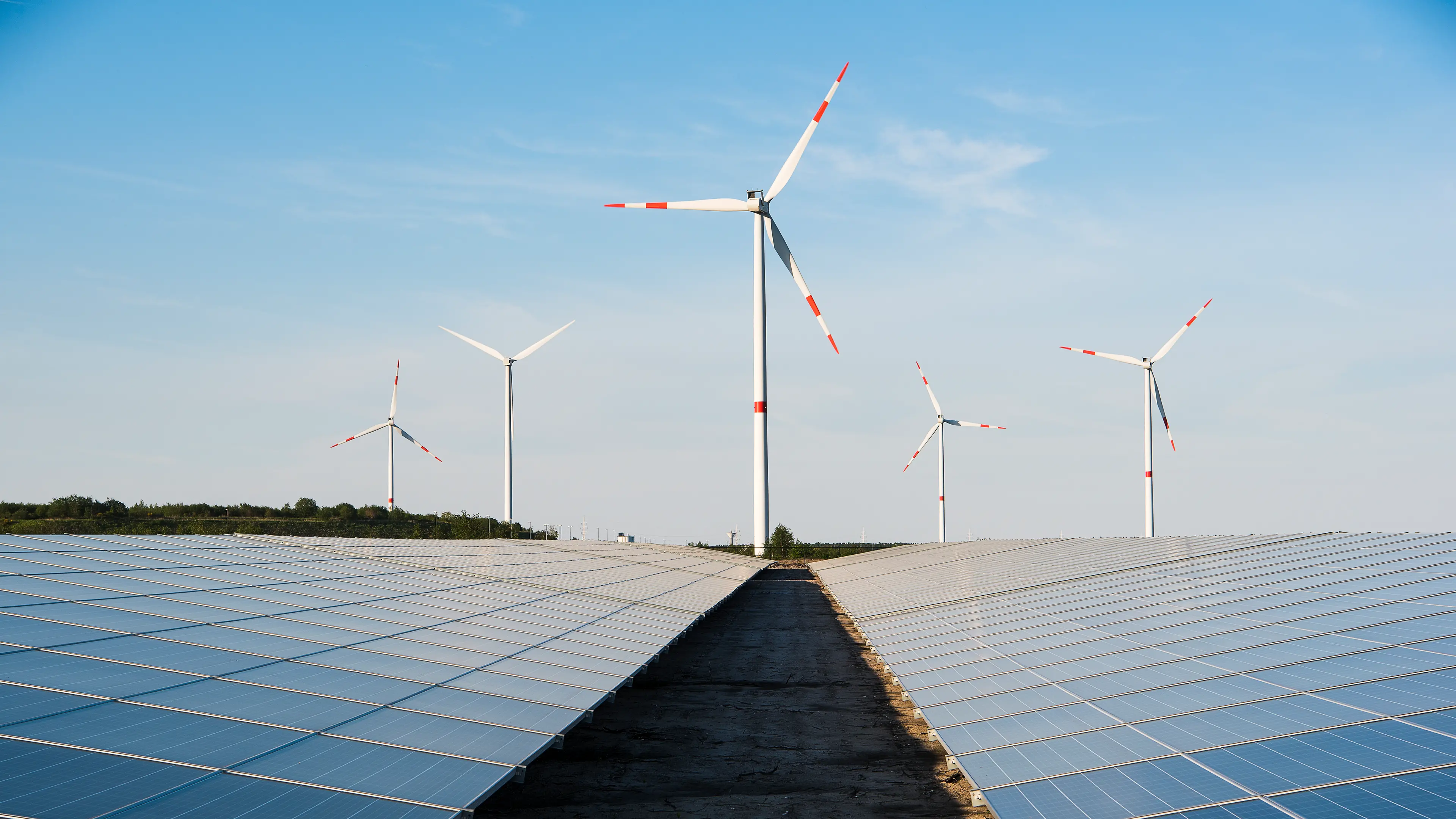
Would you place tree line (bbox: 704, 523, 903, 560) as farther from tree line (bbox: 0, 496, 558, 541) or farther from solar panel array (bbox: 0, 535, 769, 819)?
solar panel array (bbox: 0, 535, 769, 819)

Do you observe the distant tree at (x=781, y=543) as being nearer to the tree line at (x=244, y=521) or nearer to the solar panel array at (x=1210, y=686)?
the tree line at (x=244, y=521)

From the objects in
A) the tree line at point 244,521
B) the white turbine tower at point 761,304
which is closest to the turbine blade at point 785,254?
the white turbine tower at point 761,304

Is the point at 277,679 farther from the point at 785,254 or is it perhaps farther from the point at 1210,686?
the point at 785,254

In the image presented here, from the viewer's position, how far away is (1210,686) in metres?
17.5

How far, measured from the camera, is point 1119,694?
1808 centimetres

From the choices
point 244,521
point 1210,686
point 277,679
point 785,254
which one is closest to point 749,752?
point 1210,686

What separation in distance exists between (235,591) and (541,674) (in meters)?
11.7

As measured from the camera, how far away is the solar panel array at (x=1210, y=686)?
1236cm

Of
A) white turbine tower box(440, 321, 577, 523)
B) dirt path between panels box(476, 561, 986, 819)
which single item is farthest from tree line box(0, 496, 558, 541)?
dirt path between panels box(476, 561, 986, 819)

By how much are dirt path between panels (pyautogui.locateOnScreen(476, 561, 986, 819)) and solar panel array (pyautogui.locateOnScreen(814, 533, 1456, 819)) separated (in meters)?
1.73

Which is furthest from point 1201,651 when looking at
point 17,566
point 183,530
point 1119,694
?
point 183,530

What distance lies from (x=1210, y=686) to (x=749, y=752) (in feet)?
35.5

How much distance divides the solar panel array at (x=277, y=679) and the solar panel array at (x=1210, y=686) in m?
8.08

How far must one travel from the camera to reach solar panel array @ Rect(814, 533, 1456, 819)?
487 inches
